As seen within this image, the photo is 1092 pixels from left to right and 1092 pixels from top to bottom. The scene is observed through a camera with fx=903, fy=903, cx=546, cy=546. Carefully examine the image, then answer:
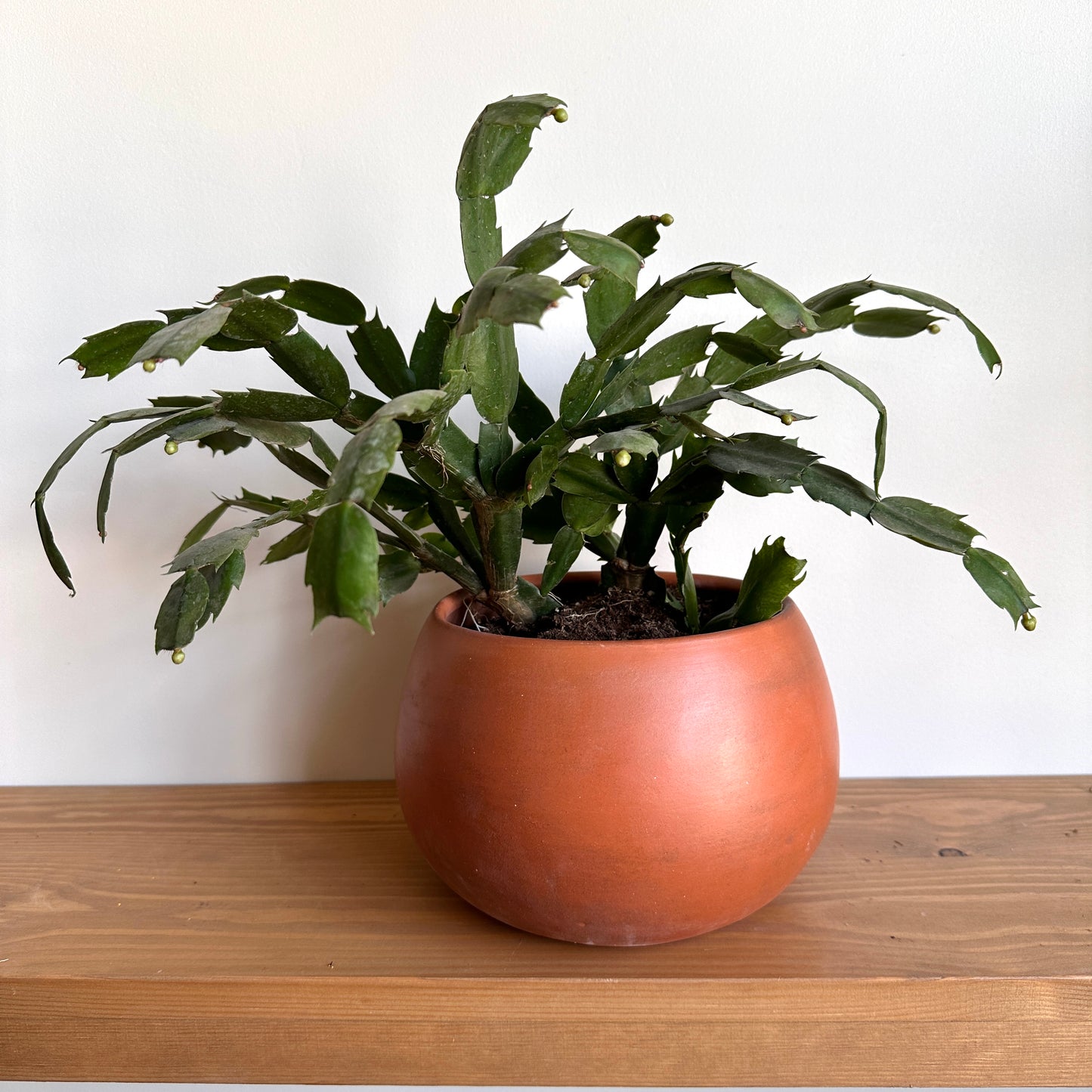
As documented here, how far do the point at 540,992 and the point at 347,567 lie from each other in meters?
0.36

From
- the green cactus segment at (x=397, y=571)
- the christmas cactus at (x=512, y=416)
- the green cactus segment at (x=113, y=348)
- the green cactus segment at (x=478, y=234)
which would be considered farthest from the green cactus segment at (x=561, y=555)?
the green cactus segment at (x=113, y=348)

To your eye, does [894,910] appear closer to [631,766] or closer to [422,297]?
[631,766]

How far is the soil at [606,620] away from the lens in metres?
0.71

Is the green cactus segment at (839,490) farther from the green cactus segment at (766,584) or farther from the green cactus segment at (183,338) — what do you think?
the green cactus segment at (183,338)

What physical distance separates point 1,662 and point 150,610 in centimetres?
17

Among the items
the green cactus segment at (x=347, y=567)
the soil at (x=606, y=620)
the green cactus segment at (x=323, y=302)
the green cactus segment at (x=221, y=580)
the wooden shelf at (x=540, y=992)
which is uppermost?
the green cactus segment at (x=323, y=302)

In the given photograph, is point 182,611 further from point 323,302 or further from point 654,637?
point 654,637

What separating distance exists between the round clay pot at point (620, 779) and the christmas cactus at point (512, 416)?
0.09m

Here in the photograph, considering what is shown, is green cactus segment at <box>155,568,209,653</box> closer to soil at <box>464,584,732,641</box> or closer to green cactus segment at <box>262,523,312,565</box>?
green cactus segment at <box>262,523,312,565</box>

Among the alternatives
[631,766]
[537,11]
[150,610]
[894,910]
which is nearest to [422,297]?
[537,11]

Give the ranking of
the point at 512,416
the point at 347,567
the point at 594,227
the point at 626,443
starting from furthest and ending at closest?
1. the point at 594,227
2. the point at 512,416
3. the point at 626,443
4. the point at 347,567

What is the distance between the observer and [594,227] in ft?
3.02

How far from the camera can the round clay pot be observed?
595 millimetres

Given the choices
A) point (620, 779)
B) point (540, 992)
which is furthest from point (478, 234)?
point (540, 992)
